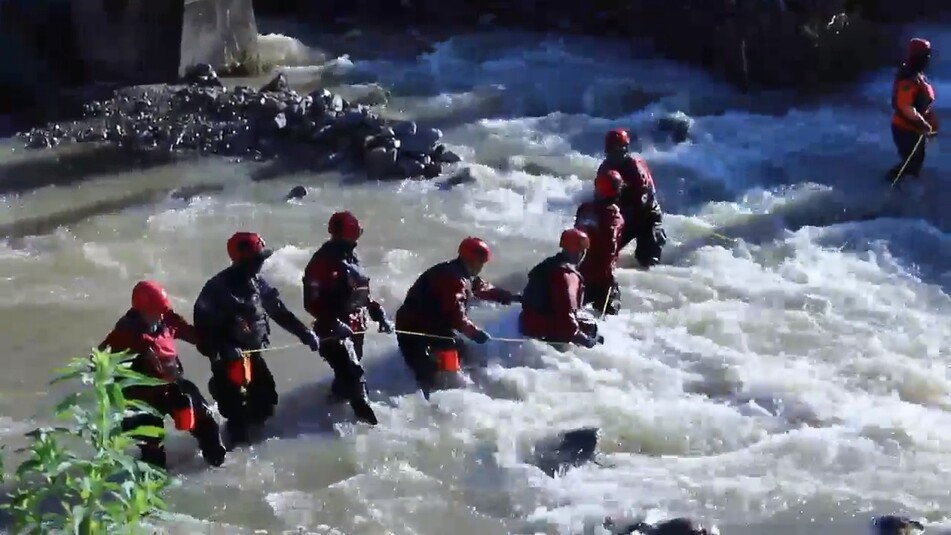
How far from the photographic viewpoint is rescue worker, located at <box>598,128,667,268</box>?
9500mm

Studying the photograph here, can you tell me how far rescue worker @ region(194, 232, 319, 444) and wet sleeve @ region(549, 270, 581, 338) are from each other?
1664 mm

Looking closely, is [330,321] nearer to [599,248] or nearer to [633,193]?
[599,248]

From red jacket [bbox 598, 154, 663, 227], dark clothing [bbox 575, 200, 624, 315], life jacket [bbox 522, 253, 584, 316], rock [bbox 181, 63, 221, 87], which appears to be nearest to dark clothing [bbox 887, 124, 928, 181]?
red jacket [bbox 598, 154, 663, 227]

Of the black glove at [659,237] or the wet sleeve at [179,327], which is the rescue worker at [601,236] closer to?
the black glove at [659,237]

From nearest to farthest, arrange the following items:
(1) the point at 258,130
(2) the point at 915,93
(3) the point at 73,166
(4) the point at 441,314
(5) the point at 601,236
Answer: (4) the point at 441,314, (5) the point at 601,236, (2) the point at 915,93, (3) the point at 73,166, (1) the point at 258,130

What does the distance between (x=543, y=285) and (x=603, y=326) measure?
45.7 inches

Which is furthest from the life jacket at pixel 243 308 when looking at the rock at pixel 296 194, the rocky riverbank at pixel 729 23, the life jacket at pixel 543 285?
the rocky riverbank at pixel 729 23

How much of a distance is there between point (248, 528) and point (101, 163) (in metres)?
7.34

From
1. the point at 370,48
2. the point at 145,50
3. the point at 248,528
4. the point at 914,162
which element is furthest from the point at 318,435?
the point at 370,48

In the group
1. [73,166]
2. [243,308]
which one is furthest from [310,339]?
[73,166]

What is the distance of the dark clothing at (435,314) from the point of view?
7445 mm

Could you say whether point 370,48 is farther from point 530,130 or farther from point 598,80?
point 530,130

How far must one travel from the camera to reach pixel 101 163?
12.7 meters

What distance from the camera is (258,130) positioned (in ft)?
43.9
